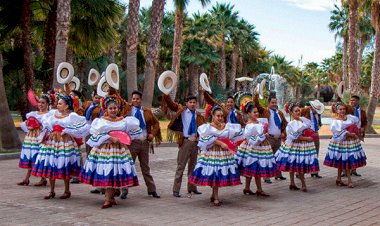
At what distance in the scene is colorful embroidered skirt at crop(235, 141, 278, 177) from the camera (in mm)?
9312

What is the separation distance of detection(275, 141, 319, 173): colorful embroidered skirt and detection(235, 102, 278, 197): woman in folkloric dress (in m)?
0.85

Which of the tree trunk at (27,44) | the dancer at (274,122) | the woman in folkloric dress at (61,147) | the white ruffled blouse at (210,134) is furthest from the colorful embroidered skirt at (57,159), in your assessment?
the tree trunk at (27,44)

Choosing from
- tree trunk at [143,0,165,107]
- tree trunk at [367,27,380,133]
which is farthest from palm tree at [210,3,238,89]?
tree trunk at [143,0,165,107]

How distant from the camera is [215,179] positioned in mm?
8453

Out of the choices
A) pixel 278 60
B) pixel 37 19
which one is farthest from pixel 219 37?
pixel 278 60

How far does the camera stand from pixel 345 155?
10977mm

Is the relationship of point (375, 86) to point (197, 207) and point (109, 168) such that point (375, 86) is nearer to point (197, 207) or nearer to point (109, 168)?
point (197, 207)

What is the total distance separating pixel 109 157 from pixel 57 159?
109 cm

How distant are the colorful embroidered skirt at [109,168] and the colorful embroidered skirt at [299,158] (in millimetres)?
3468

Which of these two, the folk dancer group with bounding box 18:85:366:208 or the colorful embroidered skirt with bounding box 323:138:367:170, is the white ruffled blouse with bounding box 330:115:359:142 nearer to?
the folk dancer group with bounding box 18:85:366:208

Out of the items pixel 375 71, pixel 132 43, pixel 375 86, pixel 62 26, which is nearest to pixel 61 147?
pixel 62 26

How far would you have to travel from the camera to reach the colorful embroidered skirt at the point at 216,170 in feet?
27.8

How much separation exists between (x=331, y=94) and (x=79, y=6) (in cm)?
9354

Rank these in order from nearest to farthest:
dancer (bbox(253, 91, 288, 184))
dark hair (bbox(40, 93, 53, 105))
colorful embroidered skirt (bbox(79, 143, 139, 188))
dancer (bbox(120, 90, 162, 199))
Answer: colorful embroidered skirt (bbox(79, 143, 139, 188)), dancer (bbox(120, 90, 162, 199)), dark hair (bbox(40, 93, 53, 105)), dancer (bbox(253, 91, 288, 184))
